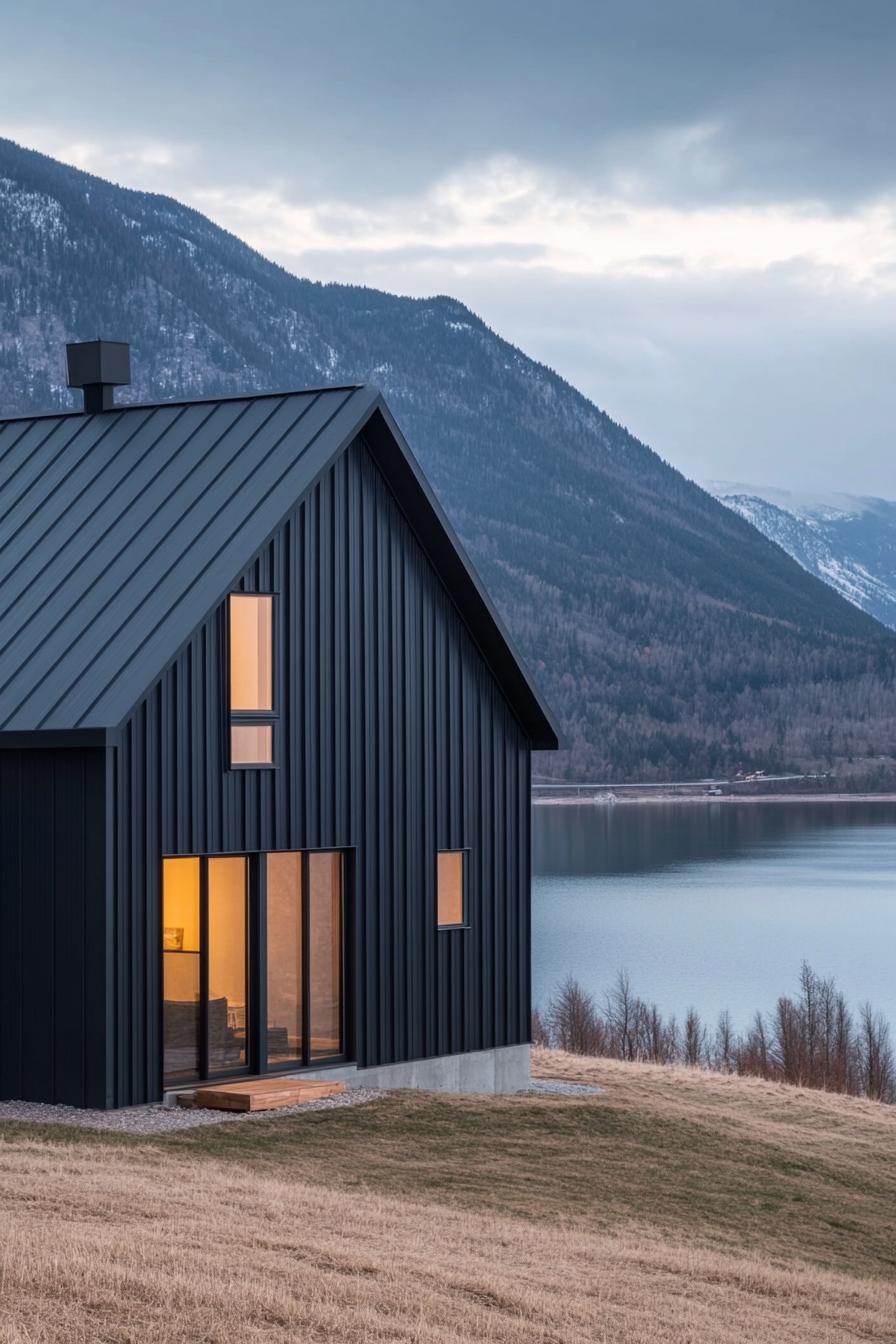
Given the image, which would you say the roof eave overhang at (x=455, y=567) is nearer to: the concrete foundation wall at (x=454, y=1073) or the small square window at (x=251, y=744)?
the small square window at (x=251, y=744)

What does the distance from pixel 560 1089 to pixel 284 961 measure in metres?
4.26

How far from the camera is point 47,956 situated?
646 inches

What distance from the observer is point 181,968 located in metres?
16.9

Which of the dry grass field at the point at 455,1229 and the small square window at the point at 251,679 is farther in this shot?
the small square window at the point at 251,679

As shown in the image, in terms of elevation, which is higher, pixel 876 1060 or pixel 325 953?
pixel 325 953

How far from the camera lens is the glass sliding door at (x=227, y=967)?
1718 cm

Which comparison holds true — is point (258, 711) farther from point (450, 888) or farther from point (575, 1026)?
point (575, 1026)

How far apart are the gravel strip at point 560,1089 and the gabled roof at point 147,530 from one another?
3.69 meters

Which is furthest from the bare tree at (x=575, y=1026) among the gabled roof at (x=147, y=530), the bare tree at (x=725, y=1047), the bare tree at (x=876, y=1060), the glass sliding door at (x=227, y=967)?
the glass sliding door at (x=227, y=967)

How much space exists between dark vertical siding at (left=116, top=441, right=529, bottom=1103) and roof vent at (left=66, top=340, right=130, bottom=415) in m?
3.33

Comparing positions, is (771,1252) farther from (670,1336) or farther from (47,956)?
(47,956)

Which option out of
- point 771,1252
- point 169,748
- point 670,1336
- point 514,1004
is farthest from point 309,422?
point 670,1336

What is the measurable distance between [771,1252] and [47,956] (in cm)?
674

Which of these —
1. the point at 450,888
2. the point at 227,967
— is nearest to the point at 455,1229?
the point at 227,967
